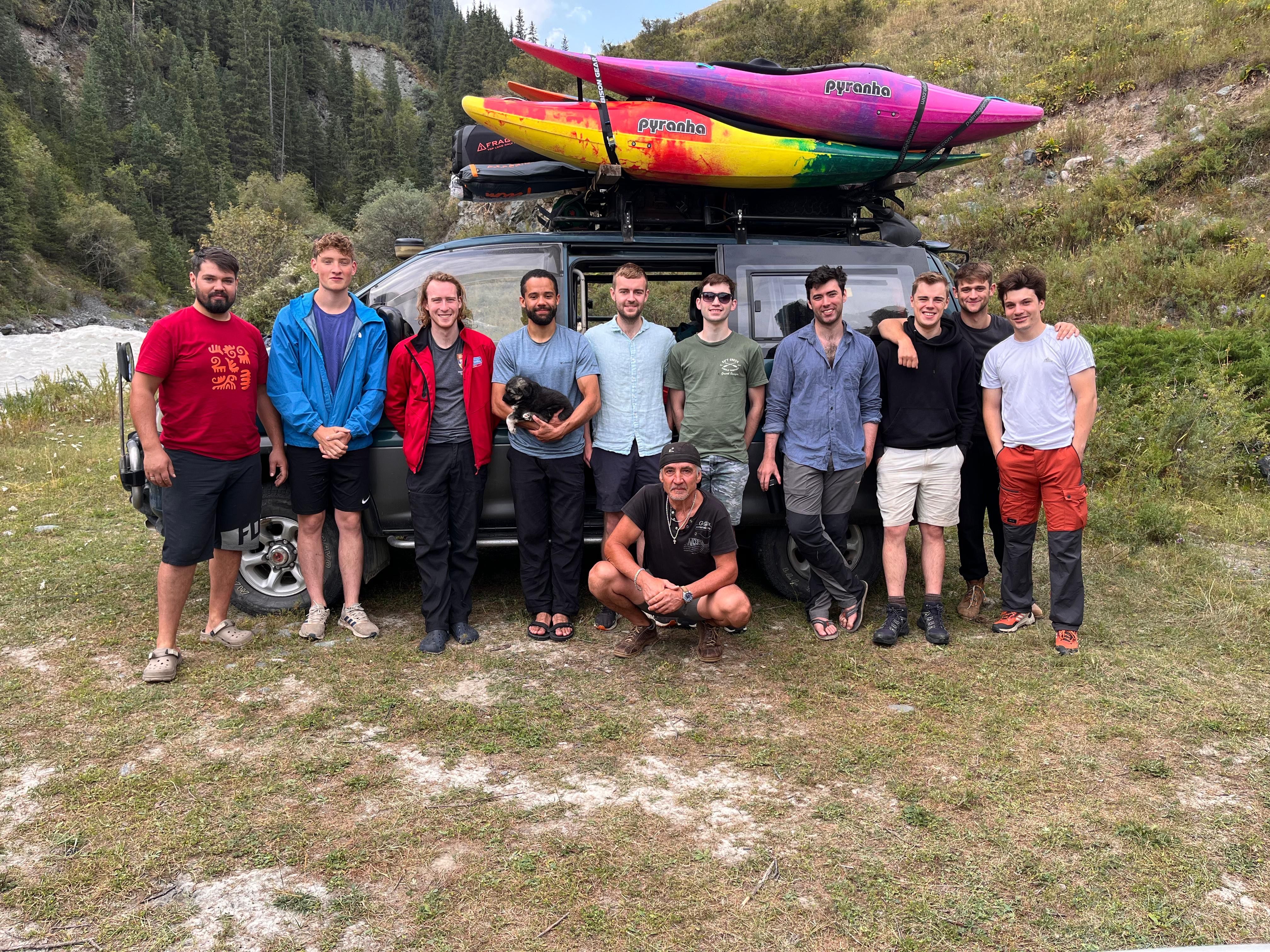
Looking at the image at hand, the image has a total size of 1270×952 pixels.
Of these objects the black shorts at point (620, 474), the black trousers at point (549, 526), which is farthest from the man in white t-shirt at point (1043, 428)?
the black trousers at point (549, 526)

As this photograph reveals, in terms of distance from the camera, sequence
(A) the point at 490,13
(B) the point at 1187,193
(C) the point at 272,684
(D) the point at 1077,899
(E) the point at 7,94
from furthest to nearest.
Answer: (A) the point at 490,13
(E) the point at 7,94
(B) the point at 1187,193
(C) the point at 272,684
(D) the point at 1077,899

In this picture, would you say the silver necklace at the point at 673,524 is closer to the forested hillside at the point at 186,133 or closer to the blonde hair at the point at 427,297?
the blonde hair at the point at 427,297

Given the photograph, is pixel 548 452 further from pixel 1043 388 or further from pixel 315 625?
pixel 1043 388

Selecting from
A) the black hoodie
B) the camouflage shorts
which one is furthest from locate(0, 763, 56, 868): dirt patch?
the black hoodie

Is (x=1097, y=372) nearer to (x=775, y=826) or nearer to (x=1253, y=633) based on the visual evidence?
(x=1253, y=633)

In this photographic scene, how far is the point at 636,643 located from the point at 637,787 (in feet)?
3.96

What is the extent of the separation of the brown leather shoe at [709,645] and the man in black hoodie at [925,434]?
2.84 ft

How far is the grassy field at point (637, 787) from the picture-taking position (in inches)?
90.1

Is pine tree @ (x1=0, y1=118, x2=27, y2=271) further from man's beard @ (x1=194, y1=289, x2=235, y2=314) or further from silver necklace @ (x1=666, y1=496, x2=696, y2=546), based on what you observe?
silver necklace @ (x1=666, y1=496, x2=696, y2=546)

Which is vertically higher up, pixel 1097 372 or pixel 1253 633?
pixel 1097 372

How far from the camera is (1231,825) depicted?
2.72 m

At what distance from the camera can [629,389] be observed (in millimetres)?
4207

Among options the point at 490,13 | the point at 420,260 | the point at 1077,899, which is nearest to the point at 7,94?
the point at 490,13

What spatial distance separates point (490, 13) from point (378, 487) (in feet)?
337
